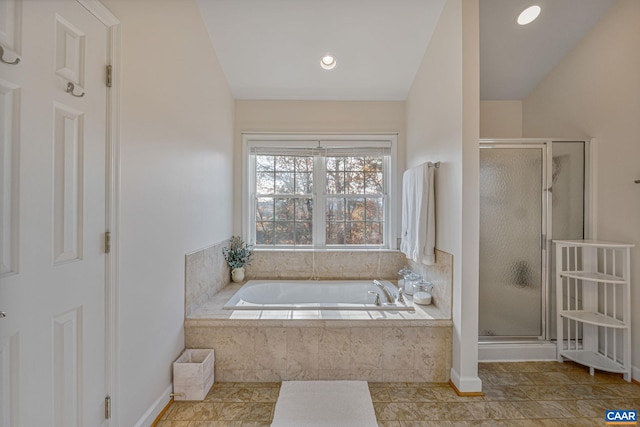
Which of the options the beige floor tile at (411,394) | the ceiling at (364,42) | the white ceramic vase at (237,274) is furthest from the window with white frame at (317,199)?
the beige floor tile at (411,394)

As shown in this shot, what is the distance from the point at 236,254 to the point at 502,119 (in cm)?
320

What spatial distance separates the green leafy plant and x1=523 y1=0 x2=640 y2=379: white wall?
3.17 m

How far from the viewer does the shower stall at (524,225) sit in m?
2.31

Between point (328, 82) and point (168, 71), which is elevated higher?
point (328, 82)

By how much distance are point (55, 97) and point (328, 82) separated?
7.57 ft

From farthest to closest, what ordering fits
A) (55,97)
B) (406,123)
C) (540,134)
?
1. (406,123)
2. (540,134)
3. (55,97)

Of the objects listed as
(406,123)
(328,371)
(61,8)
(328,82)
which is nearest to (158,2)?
(61,8)

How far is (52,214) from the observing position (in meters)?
1.03

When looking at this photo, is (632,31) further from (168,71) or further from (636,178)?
(168,71)

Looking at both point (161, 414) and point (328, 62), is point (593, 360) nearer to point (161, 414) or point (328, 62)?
point (161, 414)

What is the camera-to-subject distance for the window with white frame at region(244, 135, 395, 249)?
10.5 ft

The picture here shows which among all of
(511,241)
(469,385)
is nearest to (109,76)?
(469,385)

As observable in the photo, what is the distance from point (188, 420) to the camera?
1.64 meters

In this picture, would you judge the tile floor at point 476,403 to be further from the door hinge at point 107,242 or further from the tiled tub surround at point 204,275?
the door hinge at point 107,242
